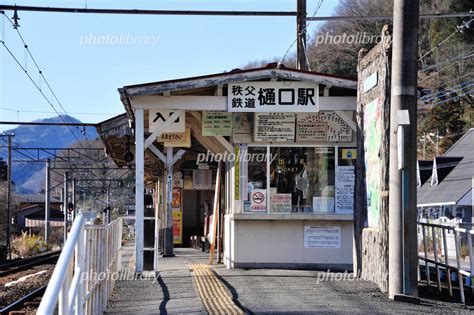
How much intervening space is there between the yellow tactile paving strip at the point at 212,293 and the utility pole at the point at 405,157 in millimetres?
2317

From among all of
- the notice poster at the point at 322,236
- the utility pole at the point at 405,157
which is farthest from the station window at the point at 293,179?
the utility pole at the point at 405,157

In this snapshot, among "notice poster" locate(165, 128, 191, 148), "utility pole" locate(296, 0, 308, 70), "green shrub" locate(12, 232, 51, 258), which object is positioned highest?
"utility pole" locate(296, 0, 308, 70)

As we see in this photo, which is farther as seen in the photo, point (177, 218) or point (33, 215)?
point (33, 215)

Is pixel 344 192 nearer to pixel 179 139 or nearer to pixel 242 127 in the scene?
pixel 242 127

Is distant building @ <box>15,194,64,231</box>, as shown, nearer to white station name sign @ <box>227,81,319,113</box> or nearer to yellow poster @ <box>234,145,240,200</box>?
yellow poster @ <box>234,145,240,200</box>

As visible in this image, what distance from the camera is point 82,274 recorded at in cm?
721

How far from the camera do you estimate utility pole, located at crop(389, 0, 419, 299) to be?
1075 centimetres

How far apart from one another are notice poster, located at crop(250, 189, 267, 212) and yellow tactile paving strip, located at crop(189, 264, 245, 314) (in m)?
1.51

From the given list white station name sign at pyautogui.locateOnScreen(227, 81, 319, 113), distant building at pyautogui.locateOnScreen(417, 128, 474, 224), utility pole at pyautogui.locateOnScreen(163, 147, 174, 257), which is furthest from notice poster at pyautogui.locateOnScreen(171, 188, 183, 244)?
distant building at pyautogui.locateOnScreen(417, 128, 474, 224)

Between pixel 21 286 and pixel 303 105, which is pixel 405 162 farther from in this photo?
pixel 21 286

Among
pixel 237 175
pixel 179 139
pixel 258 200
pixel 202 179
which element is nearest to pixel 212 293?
pixel 258 200

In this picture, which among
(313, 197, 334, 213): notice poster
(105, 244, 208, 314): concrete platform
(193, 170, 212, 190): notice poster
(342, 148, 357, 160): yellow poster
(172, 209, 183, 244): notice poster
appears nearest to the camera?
(105, 244, 208, 314): concrete platform

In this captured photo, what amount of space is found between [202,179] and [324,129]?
35.8ft

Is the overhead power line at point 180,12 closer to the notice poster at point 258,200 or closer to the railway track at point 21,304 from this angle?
the notice poster at point 258,200
